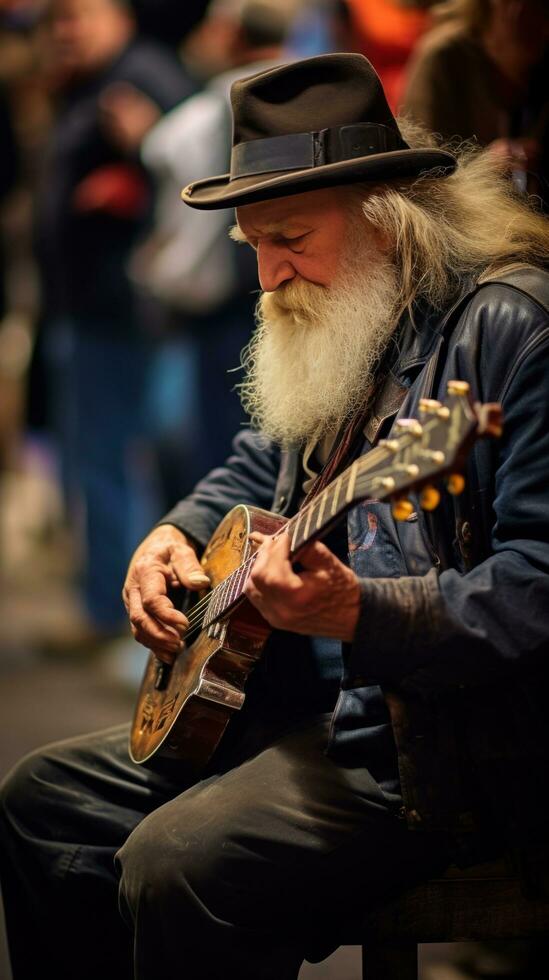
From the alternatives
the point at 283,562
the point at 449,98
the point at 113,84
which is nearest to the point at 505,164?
the point at 449,98

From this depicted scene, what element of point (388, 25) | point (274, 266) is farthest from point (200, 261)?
point (274, 266)

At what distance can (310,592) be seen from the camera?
171cm

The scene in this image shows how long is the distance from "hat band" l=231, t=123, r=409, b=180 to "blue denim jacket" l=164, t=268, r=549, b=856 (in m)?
0.31

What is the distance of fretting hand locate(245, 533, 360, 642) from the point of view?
1.71 m

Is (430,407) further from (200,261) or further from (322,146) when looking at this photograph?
(200,261)

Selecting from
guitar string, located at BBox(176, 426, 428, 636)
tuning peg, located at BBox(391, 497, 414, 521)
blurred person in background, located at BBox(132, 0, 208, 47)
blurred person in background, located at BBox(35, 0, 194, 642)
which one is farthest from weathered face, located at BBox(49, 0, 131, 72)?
tuning peg, located at BBox(391, 497, 414, 521)

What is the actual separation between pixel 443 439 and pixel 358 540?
443 millimetres

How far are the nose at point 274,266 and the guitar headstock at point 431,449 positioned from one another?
1.97 ft

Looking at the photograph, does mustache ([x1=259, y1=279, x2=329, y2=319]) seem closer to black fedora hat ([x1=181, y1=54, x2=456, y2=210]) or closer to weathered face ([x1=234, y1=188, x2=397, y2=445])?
weathered face ([x1=234, y1=188, x2=397, y2=445])

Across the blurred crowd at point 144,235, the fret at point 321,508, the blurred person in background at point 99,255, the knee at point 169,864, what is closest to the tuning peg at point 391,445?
the fret at point 321,508

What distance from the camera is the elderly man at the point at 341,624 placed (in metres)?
1.77

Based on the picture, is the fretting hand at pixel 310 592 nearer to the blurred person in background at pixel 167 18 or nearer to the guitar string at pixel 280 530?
the guitar string at pixel 280 530

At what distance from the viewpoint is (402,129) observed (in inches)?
93.0

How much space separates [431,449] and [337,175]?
2.08 ft
